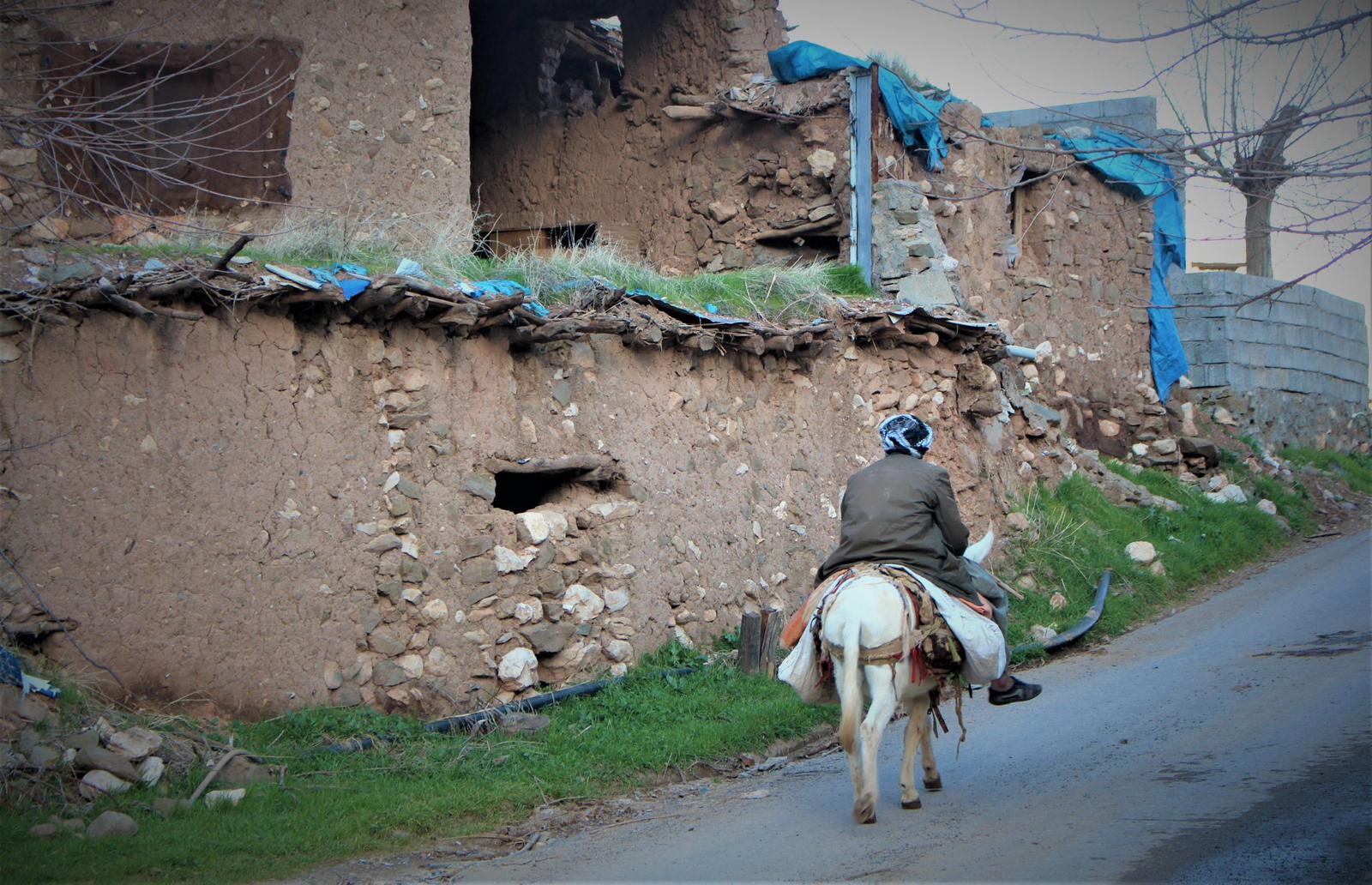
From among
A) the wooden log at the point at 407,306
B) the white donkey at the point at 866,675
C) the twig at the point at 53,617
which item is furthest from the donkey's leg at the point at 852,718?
the twig at the point at 53,617

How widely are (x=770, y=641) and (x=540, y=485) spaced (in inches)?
89.5

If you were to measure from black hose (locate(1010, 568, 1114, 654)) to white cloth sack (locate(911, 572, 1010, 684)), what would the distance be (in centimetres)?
382

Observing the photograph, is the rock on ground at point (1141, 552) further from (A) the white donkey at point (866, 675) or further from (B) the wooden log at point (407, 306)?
(B) the wooden log at point (407, 306)

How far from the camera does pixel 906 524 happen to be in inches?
294

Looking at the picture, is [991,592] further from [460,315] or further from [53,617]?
[53,617]

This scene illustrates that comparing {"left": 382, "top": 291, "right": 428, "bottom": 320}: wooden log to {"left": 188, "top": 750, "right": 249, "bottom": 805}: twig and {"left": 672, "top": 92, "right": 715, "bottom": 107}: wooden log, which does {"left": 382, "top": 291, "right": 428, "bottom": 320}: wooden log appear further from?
{"left": 672, "top": 92, "right": 715, "bottom": 107}: wooden log

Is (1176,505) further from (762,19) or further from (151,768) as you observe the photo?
(151,768)

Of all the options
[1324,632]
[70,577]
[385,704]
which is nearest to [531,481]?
[385,704]

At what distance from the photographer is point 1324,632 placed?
37.5 ft

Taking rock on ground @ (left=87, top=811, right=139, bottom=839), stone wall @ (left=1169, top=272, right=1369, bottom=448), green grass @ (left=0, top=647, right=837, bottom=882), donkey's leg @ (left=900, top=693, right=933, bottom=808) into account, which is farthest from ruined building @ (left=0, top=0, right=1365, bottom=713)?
stone wall @ (left=1169, top=272, right=1369, bottom=448)

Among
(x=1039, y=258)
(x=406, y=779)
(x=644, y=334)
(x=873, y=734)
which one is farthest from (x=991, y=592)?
(x=1039, y=258)

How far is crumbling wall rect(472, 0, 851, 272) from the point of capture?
1500 centimetres

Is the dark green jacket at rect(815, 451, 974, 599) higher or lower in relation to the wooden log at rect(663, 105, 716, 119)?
lower

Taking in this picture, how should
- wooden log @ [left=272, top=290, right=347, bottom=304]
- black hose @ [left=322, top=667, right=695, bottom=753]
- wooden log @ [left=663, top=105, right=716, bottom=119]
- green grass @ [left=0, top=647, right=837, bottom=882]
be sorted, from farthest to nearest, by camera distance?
wooden log @ [left=663, top=105, right=716, bottom=119], wooden log @ [left=272, top=290, right=347, bottom=304], black hose @ [left=322, top=667, right=695, bottom=753], green grass @ [left=0, top=647, right=837, bottom=882]
